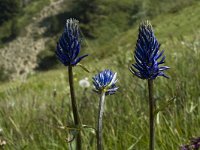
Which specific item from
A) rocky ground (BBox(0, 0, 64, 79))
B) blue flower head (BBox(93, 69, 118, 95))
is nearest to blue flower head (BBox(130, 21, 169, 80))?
blue flower head (BBox(93, 69, 118, 95))

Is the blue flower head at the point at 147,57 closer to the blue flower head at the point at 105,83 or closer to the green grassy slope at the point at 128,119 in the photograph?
the blue flower head at the point at 105,83

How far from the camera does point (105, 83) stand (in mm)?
1566

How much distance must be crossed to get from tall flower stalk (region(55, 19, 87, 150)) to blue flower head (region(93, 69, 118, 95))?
3.5 inches

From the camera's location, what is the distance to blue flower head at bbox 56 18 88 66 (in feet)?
5.12

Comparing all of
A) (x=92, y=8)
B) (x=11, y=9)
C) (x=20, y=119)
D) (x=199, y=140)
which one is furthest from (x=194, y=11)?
(x=11, y=9)

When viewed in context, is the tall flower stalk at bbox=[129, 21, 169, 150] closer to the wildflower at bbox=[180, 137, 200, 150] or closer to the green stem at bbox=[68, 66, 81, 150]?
the green stem at bbox=[68, 66, 81, 150]

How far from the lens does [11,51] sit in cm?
8412

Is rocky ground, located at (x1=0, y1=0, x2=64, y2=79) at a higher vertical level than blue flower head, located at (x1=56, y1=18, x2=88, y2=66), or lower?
higher

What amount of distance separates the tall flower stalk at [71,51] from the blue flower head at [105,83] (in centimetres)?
9

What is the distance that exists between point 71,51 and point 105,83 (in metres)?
0.16

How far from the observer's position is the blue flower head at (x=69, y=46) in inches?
61.4

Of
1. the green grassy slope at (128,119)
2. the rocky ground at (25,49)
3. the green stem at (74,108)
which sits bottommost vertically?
the green grassy slope at (128,119)

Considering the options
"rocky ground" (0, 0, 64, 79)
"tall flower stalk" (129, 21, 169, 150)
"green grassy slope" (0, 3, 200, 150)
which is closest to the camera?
"tall flower stalk" (129, 21, 169, 150)

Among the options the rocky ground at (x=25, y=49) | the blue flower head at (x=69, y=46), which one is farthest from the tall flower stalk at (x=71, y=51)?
the rocky ground at (x=25, y=49)
